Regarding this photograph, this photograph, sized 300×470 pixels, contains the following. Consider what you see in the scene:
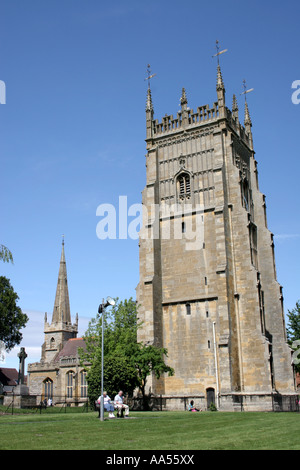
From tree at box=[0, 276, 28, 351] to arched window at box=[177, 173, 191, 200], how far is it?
957 inches

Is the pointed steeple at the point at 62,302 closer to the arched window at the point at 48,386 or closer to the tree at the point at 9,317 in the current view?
the arched window at the point at 48,386

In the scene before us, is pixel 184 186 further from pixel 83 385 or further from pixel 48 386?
pixel 48 386

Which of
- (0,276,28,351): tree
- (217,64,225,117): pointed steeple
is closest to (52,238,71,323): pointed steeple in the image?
(0,276,28,351): tree

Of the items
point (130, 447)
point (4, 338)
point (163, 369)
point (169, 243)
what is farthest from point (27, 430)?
point (4, 338)

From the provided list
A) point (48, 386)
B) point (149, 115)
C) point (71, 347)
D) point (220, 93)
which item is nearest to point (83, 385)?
point (48, 386)

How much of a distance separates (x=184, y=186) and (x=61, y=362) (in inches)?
1591

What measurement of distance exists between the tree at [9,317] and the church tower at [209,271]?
1951 centimetres

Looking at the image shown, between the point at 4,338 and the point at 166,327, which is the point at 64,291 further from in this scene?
the point at 166,327

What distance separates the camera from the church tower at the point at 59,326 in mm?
85062

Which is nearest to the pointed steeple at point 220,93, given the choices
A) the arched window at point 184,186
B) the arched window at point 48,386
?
the arched window at point 184,186

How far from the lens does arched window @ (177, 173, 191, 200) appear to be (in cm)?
4231

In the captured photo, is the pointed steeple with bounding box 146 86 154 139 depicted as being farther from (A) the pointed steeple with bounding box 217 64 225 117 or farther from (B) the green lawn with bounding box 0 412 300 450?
(B) the green lawn with bounding box 0 412 300 450

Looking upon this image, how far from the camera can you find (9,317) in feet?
185

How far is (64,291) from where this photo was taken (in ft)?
288
